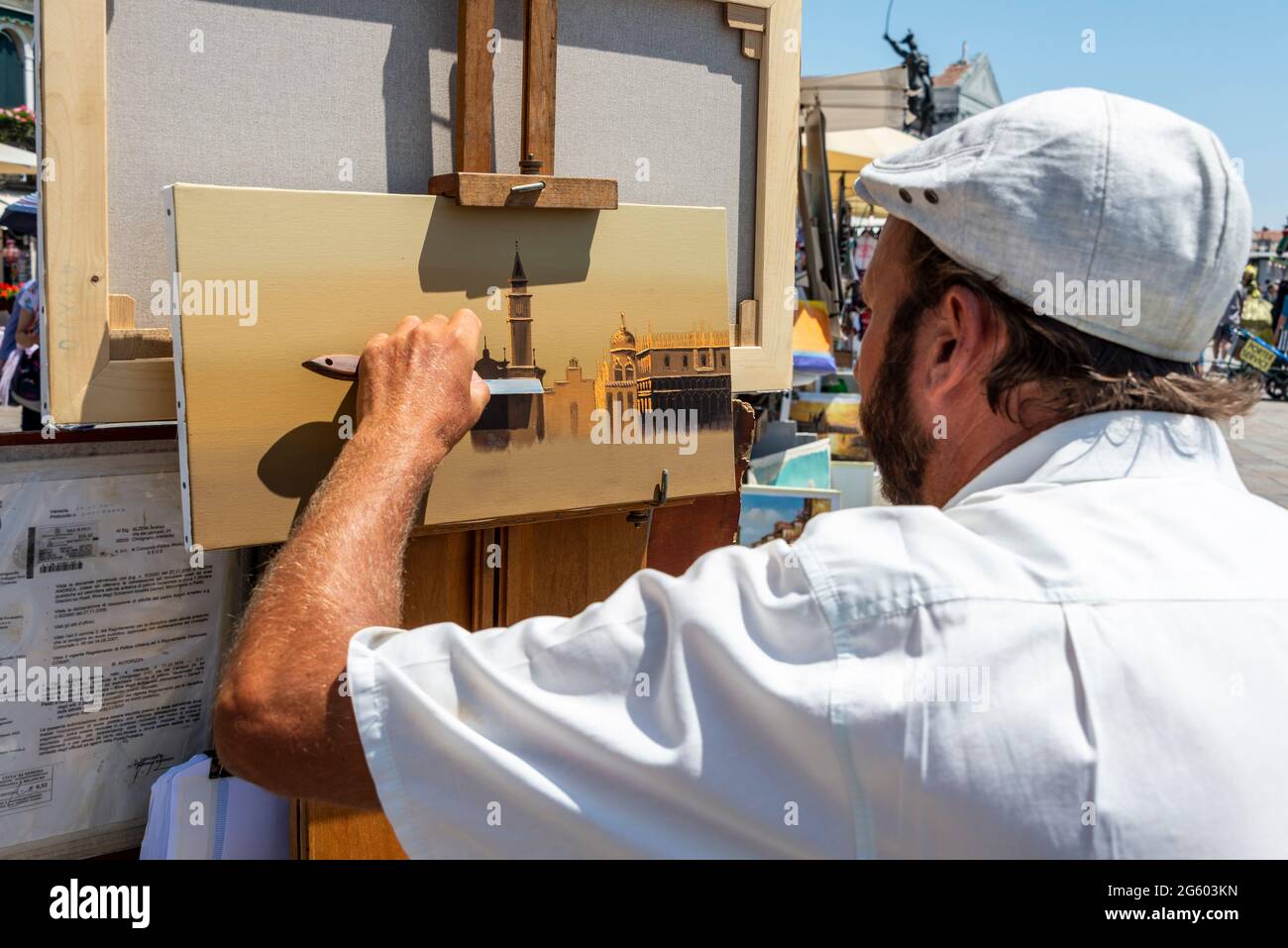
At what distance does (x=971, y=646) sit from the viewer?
77 centimetres

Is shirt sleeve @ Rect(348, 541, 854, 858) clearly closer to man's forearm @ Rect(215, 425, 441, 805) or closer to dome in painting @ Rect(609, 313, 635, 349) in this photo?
man's forearm @ Rect(215, 425, 441, 805)

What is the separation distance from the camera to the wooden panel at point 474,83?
1426mm

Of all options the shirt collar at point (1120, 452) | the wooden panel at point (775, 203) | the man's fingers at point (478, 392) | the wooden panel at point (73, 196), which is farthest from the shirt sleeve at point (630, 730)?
the wooden panel at point (775, 203)

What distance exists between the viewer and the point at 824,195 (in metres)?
5.20

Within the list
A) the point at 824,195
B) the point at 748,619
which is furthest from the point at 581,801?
the point at 824,195

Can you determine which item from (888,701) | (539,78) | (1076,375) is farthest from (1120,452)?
(539,78)

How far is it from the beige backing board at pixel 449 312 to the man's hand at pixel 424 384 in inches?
2.2

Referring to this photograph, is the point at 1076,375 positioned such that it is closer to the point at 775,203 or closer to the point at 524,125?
the point at 524,125

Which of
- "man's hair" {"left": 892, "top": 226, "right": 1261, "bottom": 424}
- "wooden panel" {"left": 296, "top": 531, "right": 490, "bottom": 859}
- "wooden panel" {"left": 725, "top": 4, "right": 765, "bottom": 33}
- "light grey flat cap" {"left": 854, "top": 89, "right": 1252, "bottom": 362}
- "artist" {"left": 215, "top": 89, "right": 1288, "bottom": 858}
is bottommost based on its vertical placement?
"wooden panel" {"left": 296, "top": 531, "right": 490, "bottom": 859}

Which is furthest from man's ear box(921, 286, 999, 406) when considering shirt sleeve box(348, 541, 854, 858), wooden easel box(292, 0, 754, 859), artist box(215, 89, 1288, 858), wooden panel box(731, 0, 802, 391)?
wooden panel box(731, 0, 802, 391)

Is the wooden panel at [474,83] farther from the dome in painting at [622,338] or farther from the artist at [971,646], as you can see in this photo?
the artist at [971,646]

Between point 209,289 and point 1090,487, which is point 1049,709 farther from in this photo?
point 209,289

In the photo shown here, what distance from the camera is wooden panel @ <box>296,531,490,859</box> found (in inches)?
59.4
